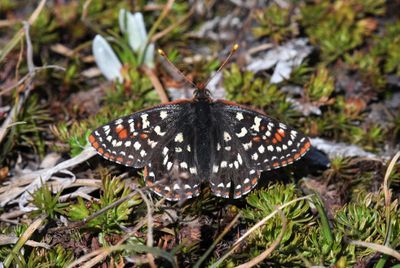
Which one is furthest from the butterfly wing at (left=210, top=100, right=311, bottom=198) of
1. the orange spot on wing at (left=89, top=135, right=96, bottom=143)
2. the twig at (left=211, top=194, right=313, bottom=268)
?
the orange spot on wing at (left=89, top=135, right=96, bottom=143)

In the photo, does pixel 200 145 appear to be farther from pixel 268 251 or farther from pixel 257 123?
pixel 268 251

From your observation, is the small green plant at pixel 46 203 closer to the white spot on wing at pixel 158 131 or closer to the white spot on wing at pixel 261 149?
the white spot on wing at pixel 158 131

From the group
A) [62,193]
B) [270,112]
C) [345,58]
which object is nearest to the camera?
[62,193]

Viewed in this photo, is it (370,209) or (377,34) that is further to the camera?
(377,34)

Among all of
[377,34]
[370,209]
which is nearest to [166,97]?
[370,209]

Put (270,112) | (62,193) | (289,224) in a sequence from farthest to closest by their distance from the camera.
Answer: (270,112) → (62,193) → (289,224)

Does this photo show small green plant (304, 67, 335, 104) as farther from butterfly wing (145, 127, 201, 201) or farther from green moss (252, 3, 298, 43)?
butterfly wing (145, 127, 201, 201)

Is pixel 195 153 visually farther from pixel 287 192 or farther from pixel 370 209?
pixel 370 209
